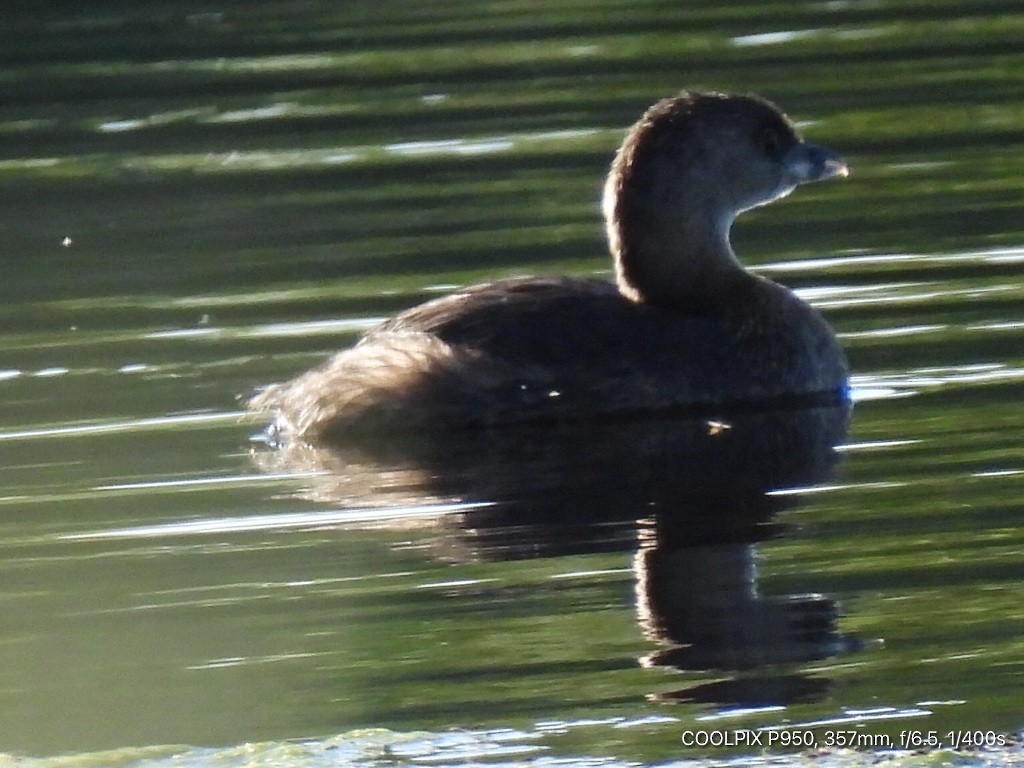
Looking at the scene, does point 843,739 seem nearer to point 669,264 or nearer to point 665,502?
point 665,502

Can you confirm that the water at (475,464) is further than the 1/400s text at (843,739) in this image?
Yes

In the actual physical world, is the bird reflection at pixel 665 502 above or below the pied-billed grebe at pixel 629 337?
below

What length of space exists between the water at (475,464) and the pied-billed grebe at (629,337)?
0.26 meters

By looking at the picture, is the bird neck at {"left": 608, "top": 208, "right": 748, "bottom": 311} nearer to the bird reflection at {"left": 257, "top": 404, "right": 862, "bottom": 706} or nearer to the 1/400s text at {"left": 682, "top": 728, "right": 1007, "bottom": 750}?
the bird reflection at {"left": 257, "top": 404, "right": 862, "bottom": 706}

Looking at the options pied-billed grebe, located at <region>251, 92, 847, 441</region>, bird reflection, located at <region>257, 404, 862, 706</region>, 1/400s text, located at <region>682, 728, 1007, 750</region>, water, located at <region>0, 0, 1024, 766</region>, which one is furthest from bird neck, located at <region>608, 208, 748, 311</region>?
1/400s text, located at <region>682, 728, 1007, 750</region>

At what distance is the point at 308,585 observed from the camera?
315 inches

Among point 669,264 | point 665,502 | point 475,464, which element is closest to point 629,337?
point 669,264

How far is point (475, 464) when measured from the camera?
9562mm

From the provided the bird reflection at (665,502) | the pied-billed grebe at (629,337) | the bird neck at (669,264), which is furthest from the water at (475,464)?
the bird neck at (669,264)

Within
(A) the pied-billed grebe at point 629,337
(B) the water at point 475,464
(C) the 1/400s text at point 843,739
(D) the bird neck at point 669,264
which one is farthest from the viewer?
(D) the bird neck at point 669,264

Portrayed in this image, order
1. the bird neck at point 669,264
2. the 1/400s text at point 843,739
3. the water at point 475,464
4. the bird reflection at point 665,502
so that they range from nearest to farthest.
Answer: the 1/400s text at point 843,739 < the water at point 475,464 < the bird reflection at point 665,502 < the bird neck at point 669,264

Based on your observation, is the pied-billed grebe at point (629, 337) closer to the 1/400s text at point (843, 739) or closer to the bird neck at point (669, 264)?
the bird neck at point (669, 264)

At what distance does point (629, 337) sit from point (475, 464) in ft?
3.40

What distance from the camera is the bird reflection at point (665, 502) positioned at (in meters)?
7.15
